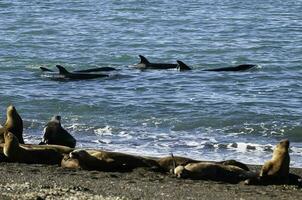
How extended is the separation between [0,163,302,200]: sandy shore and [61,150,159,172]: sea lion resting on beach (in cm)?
14

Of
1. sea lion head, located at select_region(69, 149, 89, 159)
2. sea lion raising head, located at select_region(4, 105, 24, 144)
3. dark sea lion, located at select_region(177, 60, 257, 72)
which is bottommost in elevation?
dark sea lion, located at select_region(177, 60, 257, 72)

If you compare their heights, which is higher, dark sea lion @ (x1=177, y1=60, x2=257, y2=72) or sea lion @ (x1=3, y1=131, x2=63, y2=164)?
sea lion @ (x1=3, y1=131, x2=63, y2=164)

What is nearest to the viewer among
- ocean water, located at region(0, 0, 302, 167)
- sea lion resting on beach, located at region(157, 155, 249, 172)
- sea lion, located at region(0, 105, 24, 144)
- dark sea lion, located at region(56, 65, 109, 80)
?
sea lion resting on beach, located at region(157, 155, 249, 172)

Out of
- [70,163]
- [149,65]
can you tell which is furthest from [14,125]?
[149,65]

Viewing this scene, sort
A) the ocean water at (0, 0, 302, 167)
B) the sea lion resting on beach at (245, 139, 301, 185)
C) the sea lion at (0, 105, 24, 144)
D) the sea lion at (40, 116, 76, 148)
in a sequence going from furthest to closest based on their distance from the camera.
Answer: the ocean water at (0, 0, 302, 167) → the sea lion at (0, 105, 24, 144) → the sea lion at (40, 116, 76, 148) → the sea lion resting on beach at (245, 139, 301, 185)

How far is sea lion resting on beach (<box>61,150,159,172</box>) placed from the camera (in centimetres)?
1098

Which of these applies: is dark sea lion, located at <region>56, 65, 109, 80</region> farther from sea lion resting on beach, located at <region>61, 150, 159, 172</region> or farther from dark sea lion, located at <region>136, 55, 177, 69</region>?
sea lion resting on beach, located at <region>61, 150, 159, 172</region>

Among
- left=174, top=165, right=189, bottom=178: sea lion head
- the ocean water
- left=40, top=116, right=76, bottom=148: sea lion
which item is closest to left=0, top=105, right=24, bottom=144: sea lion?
left=40, top=116, right=76, bottom=148: sea lion

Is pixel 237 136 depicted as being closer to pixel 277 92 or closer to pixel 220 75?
pixel 277 92

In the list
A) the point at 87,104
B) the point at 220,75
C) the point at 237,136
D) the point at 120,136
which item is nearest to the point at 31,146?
the point at 120,136

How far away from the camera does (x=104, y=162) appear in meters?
11.0

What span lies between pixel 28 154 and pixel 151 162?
1654 mm

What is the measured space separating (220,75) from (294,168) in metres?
9.52

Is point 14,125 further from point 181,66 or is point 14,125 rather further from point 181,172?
point 181,66
